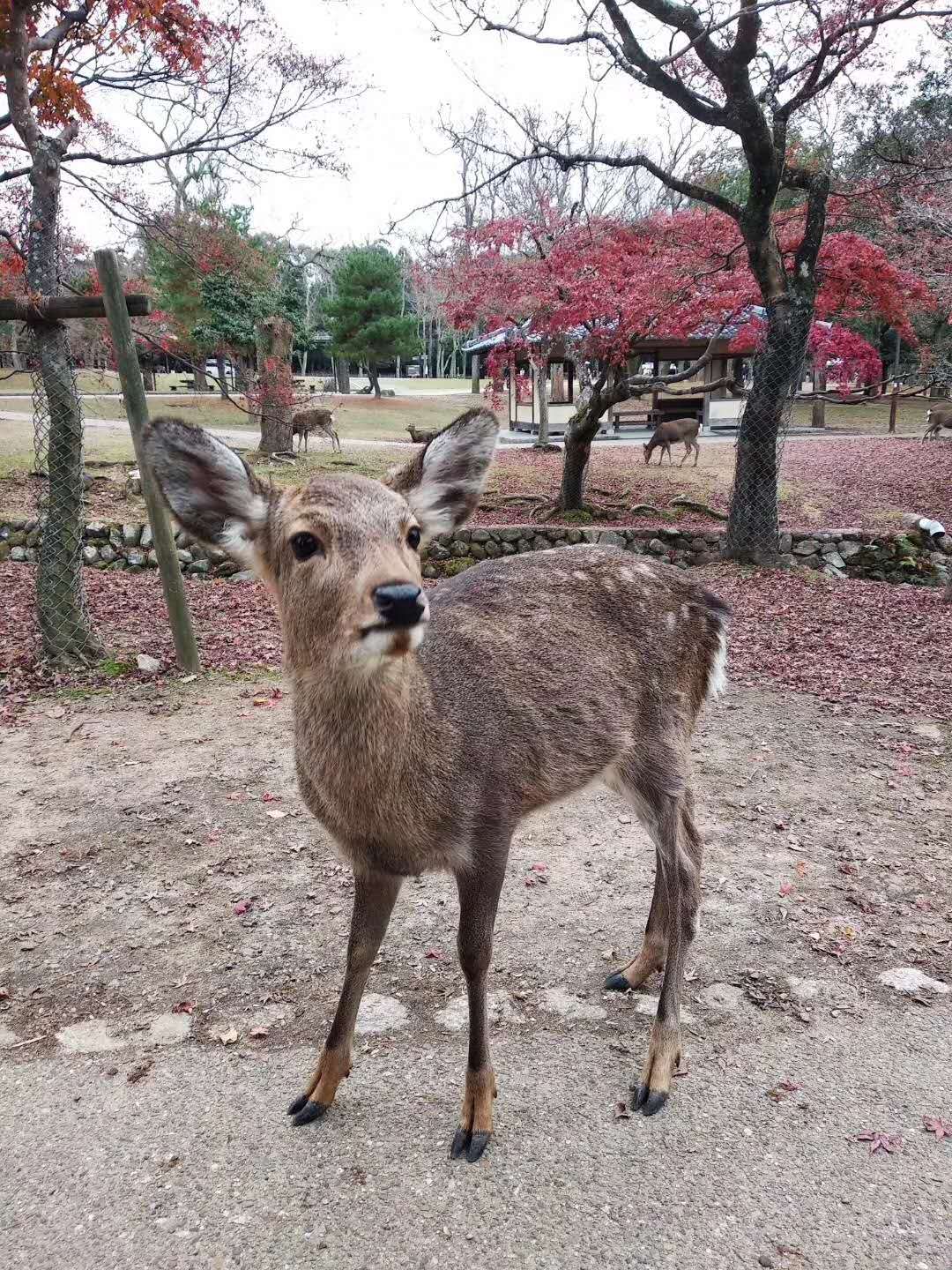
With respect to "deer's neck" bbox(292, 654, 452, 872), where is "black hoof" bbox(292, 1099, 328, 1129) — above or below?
below

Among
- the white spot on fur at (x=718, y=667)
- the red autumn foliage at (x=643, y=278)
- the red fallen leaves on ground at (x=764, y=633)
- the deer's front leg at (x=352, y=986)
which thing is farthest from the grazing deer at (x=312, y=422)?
the deer's front leg at (x=352, y=986)

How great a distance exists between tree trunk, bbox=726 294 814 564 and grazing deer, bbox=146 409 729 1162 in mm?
7047

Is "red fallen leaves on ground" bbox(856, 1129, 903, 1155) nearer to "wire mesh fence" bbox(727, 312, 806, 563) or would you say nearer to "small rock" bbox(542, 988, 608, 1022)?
"small rock" bbox(542, 988, 608, 1022)

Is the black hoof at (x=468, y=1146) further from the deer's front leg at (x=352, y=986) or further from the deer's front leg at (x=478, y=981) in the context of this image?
the deer's front leg at (x=352, y=986)

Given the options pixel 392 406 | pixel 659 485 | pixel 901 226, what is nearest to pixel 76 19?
pixel 659 485

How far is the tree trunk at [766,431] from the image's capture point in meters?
9.46

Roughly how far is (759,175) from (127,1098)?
398 inches

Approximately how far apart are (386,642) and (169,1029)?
6.40 ft

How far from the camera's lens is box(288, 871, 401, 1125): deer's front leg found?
2.68 metres

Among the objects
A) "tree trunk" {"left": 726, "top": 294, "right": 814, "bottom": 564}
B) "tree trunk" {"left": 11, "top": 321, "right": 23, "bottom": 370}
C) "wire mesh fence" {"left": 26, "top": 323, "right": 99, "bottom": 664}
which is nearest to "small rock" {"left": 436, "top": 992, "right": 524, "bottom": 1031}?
"wire mesh fence" {"left": 26, "top": 323, "right": 99, "bottom": 664}

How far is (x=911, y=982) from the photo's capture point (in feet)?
10.6

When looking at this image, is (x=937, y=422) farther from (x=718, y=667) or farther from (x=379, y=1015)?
(x=379, y=1015)

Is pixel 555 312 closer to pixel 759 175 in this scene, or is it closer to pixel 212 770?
pixel 759 175

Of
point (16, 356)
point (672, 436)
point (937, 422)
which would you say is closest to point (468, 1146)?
point (16, 356)
